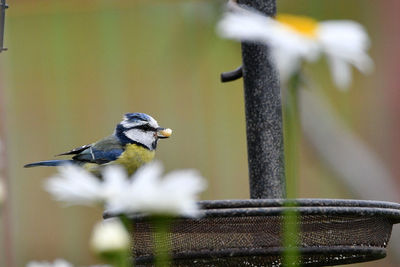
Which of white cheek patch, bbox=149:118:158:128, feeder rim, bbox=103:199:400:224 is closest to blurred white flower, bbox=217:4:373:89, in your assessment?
feeder rim, bbox=103:199:400:224

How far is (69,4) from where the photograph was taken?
4.50 m

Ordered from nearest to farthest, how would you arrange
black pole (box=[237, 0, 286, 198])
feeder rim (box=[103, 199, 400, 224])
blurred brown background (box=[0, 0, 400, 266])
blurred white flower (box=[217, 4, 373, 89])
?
blurred white flower (box=[217, 4, 373, 89]) < feeder rim (box=[103, 199, 400, 224]) < black pole (box=[237, 0, 286, 198]) < blurred brown background (box=[0, 0, 400, 266])

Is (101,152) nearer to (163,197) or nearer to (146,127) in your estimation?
(146,127)

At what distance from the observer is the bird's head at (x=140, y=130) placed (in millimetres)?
2646

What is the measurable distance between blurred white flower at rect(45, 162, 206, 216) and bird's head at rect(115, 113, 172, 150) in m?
1.81

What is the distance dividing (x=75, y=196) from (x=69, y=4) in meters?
3.81

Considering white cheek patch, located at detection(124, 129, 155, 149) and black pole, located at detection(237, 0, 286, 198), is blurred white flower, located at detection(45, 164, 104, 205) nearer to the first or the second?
black pole, located at detection(237, 0, 286, 198)

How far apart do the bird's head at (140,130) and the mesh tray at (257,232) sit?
132 centimetres

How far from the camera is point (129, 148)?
270 centimetres

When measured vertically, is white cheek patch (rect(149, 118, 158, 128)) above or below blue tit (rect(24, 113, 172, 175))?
above

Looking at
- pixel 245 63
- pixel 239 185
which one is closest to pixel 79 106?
pixel 239 185

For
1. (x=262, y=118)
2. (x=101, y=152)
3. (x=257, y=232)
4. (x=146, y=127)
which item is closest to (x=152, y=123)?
(x=146, y=127)

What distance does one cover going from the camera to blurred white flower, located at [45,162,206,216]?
76 centimetres

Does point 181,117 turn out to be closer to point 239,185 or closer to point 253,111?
point 239,185
